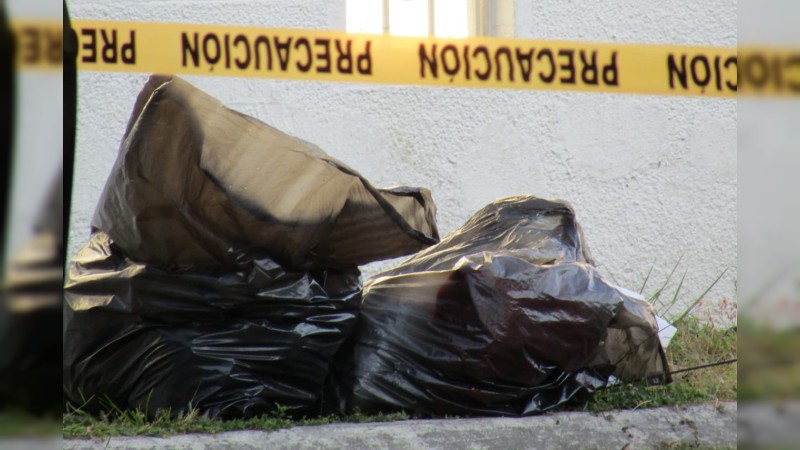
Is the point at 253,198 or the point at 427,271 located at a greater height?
the point at 253,198

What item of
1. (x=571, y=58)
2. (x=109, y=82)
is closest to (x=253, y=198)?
(x=571, y=58)

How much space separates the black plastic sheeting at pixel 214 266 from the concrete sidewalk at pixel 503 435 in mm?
195

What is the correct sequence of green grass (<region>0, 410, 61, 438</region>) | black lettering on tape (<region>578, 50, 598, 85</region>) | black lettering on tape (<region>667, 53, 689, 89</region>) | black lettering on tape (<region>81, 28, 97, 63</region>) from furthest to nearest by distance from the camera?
black lettering on tape (<region>667, 53, 689, 89</region>) → black lettering on tape (<region>578, 50, 598, 85</region>) → black lettering on tape (<region>81, 28, 97, 63</region>) → green grass (<region>0, 410, 61, 438</region>)

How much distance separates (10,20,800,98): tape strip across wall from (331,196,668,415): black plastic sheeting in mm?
864

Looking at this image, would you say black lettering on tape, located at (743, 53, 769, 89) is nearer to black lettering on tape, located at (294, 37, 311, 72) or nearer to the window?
black lettering on tape, located at (294, 37, 311, 72)

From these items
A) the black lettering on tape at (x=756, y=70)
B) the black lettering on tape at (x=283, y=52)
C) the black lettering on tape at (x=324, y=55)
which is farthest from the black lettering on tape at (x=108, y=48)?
the black lettering on tape at (x=756, y=70)

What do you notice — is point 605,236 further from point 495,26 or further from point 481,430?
point 481,430

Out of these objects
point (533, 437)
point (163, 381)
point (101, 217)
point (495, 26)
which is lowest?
point (533, 437)

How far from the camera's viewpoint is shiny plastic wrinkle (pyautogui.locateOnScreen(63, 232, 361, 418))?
2.60 metres

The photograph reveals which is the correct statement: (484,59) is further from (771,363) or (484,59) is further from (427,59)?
(771,363)

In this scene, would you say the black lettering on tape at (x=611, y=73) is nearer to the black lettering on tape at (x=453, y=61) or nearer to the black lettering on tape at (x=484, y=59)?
the black lettering on tape at (x=484, y=59)

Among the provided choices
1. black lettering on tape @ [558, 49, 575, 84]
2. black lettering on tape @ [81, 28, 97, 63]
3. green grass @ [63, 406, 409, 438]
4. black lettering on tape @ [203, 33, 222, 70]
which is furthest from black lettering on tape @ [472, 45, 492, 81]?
green grass @ [63, 406, 409, 438]

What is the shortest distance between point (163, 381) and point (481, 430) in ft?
3.03

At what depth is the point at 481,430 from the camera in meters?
2.63
